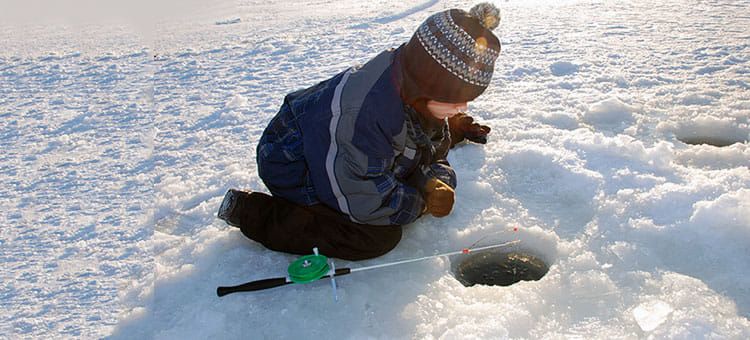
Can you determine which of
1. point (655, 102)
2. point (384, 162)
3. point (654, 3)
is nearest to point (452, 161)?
point (384, 162)

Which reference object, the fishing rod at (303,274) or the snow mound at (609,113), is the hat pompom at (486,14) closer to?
the fishing rod at (303,274)

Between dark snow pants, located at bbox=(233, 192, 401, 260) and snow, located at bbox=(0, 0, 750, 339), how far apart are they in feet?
0.24

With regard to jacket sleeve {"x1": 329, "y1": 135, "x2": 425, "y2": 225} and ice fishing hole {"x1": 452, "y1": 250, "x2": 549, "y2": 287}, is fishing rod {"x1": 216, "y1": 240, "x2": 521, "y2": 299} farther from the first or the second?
ice fishing hole {"x1": 452, "y1": 250, "x2": 549, "y2": 287}

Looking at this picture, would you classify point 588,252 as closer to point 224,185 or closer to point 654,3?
point 224,185

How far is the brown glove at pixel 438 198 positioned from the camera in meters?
2.41

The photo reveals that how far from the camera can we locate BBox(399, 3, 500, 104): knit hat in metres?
2.02

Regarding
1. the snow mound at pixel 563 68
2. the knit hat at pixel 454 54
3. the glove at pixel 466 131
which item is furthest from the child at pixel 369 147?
the snow mound at pixel 563 68

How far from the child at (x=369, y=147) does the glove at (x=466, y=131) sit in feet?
2.34

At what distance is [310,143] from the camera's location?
2275mm

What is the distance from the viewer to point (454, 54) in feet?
6.61

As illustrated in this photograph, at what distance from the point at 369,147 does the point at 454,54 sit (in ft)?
1.59

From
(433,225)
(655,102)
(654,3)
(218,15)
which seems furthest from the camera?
(218,15)

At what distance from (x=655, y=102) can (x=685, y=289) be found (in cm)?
209

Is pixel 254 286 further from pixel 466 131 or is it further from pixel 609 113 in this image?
pixel 609 113
